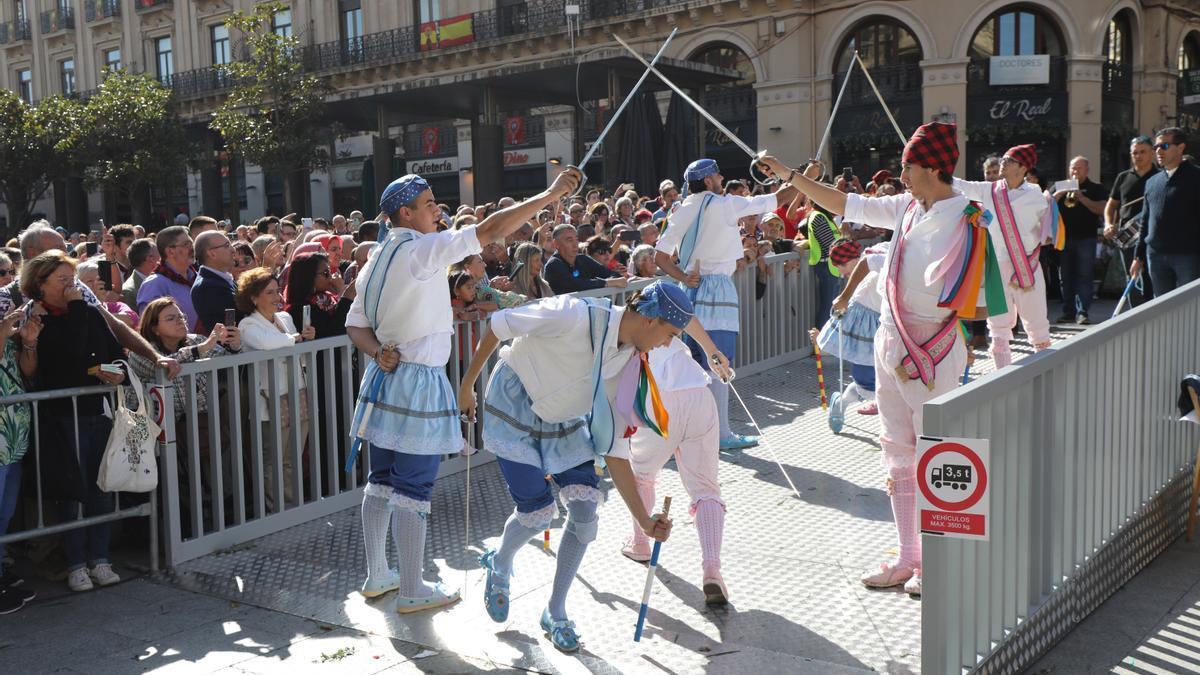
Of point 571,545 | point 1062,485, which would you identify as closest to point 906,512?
point 1062,485

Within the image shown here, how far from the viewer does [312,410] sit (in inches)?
263

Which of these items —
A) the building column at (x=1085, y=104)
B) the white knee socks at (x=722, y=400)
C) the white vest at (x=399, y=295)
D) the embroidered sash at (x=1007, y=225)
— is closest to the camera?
the white vest at (x=399, y=295)

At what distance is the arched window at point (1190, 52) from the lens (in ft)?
105

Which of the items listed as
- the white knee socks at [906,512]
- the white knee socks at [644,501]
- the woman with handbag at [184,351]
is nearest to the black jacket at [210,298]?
the woman with handbag at [184,351]

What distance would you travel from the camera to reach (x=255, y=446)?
6410mm

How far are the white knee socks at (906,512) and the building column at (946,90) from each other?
78.6 ft

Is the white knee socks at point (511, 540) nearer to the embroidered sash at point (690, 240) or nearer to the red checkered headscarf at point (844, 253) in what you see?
the embroidered sash at point (690, 240)

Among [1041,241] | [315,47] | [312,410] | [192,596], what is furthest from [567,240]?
[315,47]

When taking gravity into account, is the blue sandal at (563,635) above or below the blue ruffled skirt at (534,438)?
below

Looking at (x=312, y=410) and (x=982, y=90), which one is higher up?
(x=982, y=90)

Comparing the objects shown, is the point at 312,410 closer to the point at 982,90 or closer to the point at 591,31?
the point at 982,90

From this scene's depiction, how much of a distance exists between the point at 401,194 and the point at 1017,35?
26474mm

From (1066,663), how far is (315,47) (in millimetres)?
39449

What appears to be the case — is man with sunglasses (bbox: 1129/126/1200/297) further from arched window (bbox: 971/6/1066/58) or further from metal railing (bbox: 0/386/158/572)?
arched window (bbox: 971/6/1066/58)
